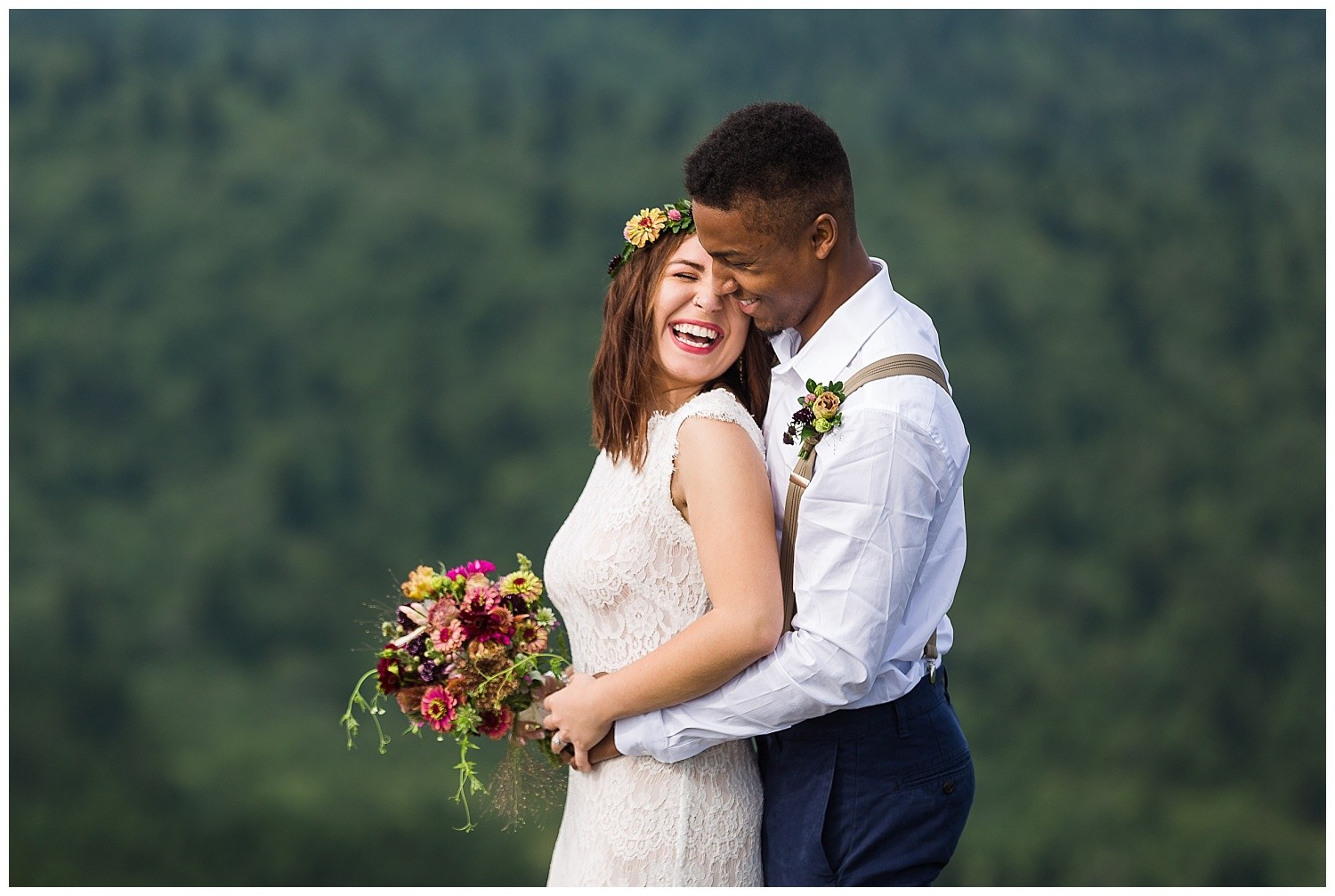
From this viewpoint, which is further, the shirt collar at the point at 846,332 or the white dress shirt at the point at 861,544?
the shirt collar at the point at 846,332

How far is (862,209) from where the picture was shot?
7035 millimetres

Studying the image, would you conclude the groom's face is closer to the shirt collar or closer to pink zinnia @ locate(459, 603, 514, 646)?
the shirt collar

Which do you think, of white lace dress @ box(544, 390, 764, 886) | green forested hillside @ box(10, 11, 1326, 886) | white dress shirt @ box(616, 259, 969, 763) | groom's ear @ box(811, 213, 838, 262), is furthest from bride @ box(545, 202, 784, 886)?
green forested hillside @ box(10, 11, 1326, 886)

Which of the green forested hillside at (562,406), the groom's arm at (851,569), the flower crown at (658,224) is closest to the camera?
the groom's arm at (851,569)

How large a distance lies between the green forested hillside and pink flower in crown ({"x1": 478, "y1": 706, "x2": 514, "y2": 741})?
4.61m

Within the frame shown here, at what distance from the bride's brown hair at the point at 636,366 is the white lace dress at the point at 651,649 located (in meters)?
0.04

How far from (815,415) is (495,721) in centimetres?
77

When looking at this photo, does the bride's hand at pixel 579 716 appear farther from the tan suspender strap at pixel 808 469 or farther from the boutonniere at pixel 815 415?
the boutonniere at pixel 815 415

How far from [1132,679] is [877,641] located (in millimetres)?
5484

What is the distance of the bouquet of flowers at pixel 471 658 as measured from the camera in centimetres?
230

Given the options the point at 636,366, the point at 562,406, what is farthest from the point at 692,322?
the point at 562,406

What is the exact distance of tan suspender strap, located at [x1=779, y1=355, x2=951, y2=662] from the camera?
2.00m

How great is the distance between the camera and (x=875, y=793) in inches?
83.7

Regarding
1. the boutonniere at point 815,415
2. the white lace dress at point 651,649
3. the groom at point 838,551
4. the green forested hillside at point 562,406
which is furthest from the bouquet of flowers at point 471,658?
the green forested hillside at point 562,406
